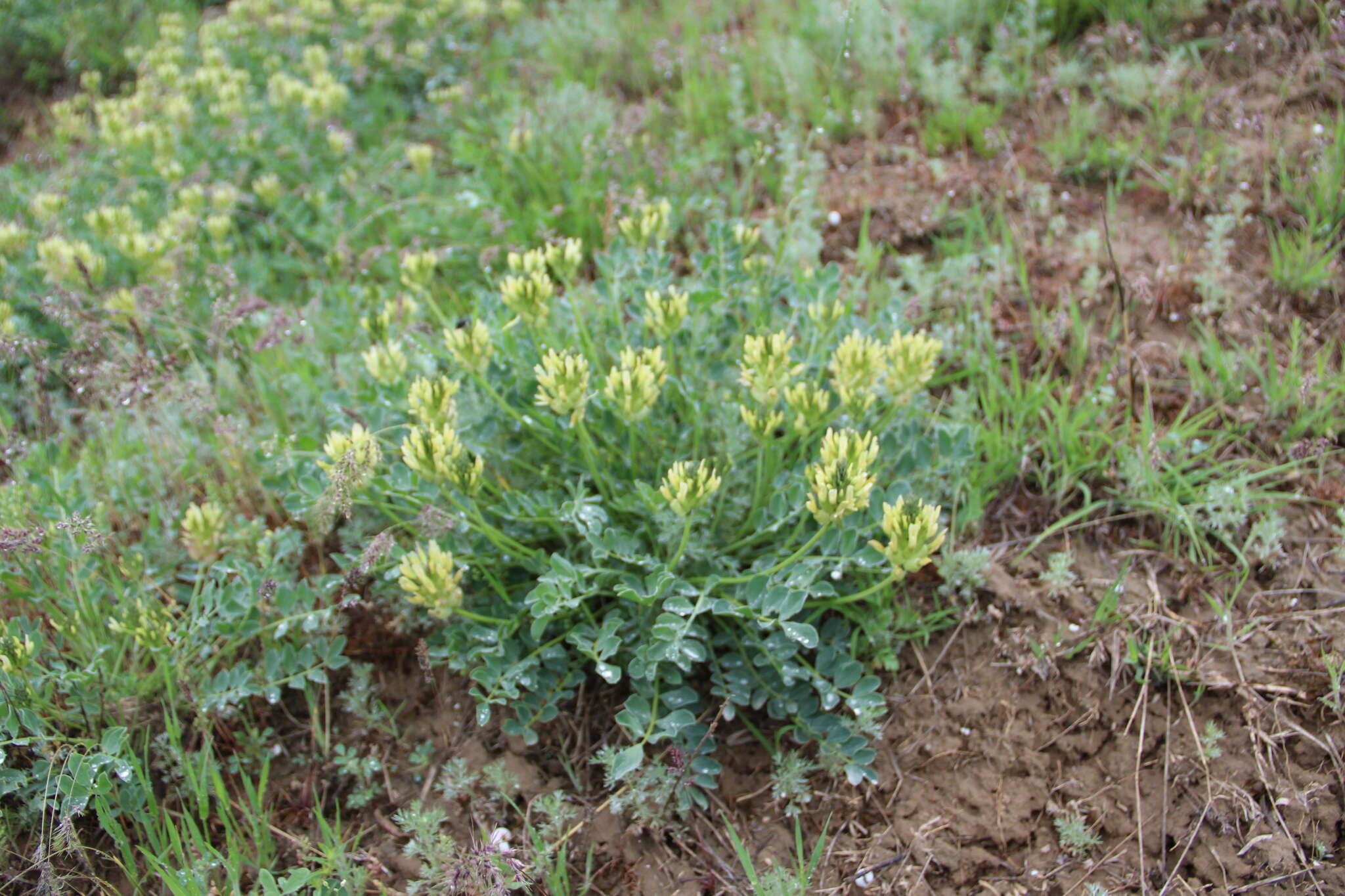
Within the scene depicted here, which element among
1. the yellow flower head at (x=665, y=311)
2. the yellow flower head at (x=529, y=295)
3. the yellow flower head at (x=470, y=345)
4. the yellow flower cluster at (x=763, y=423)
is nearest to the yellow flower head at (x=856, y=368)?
the yellow flower cluster at (x=763, y=423)

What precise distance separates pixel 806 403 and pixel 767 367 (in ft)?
0.49

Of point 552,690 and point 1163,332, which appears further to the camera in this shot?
point 1163,332

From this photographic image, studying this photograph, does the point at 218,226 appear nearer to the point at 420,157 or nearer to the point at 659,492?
the point at 420,157

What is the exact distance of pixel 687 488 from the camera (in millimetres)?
2146

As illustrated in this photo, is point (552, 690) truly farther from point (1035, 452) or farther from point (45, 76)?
point (45, 76)

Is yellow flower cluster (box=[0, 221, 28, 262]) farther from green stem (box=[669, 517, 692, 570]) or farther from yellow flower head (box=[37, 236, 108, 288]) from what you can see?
green stem (box=[669, 517, 692, 570])

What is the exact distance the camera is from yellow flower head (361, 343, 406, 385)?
8.43ft

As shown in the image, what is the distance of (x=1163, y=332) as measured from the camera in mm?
3293

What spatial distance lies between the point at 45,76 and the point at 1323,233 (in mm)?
7887

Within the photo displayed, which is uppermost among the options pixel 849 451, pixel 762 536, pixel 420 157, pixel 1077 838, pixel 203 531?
pixel 420 157

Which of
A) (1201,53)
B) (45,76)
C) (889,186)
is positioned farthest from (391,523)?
(45,76)

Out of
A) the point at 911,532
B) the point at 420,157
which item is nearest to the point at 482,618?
the point at 911,532

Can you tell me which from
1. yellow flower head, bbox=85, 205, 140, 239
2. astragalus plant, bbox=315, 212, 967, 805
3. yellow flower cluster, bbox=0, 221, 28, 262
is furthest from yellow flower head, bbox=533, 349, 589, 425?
yellow flower cluster, bbox=0, 221, 28, 262

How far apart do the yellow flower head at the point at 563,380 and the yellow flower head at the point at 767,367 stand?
40 cm
